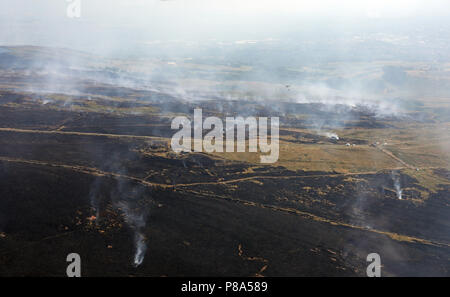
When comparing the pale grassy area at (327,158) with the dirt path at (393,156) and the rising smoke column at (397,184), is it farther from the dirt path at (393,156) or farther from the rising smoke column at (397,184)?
the rising smoke column at (397,184)

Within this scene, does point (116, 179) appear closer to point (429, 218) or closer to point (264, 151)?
point (264, 151)

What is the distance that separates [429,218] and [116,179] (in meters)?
42.9

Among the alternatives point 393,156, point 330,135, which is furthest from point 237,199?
point 330,135

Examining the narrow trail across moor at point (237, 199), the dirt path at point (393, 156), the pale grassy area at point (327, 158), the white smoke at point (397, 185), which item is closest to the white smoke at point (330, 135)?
the pale grassy area at point (327, 158)

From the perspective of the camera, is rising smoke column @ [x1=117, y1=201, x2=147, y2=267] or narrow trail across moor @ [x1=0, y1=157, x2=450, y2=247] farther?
narrow trail across moor @ [x1=0, y1=157, x2=450, y2=247]

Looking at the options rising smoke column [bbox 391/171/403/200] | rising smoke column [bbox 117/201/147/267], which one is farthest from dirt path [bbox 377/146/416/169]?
rising smoke column [bbox 117/201/147/267]

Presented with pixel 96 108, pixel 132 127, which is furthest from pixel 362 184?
pixel 96 108

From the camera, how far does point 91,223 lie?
3900cm

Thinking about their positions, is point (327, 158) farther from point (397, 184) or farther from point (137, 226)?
point (137, 226)

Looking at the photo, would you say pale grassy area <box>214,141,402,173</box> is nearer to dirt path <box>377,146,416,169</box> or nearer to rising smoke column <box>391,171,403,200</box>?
dirt path <box>377,146,416,169</box>

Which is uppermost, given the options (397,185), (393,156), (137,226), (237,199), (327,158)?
(393,156)

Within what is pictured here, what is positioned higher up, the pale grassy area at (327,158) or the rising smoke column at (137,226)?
the pale grassy area at (327,158)

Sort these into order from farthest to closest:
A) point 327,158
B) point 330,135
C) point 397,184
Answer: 1. point 330,135
2. point 327,158
3. point 397,184

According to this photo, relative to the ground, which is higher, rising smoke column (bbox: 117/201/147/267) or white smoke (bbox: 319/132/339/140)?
white smoke (bbox: 319/132/339/140)
